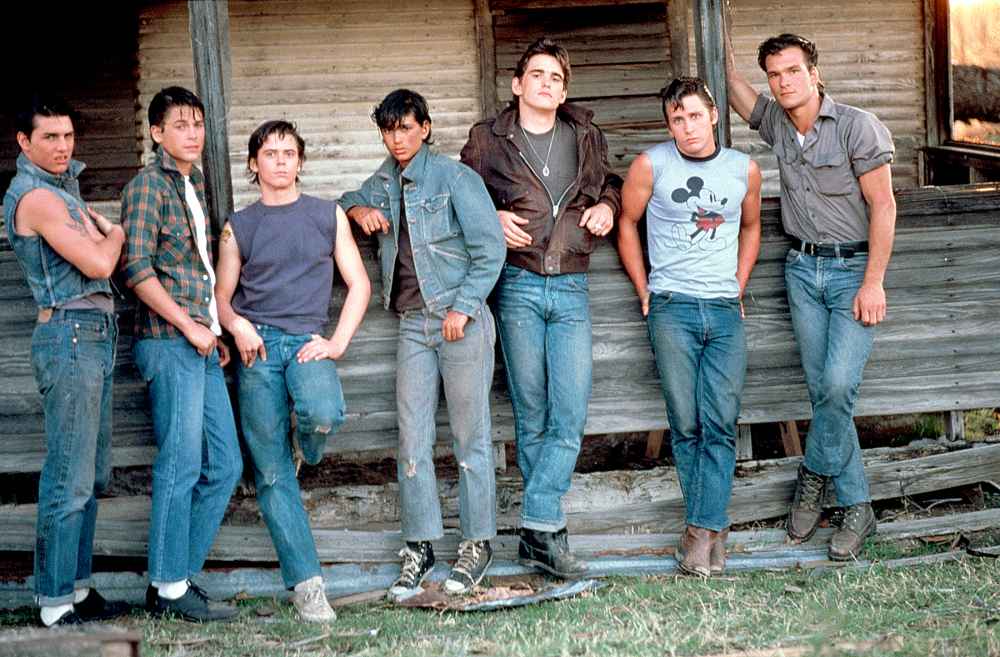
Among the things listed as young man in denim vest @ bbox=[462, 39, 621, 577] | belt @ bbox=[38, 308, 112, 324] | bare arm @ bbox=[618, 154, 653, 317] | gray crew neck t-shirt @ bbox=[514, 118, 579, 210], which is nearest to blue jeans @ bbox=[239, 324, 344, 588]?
belt @ bbox=[38, 308, 112, 324]

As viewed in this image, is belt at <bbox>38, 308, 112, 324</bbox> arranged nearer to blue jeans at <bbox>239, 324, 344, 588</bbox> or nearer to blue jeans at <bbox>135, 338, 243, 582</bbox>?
blue jeans at <bbox>135, 338, 243, 582</bbox>

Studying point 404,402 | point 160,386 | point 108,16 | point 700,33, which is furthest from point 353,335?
point 108,16

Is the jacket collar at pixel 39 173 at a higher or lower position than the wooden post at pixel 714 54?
lower

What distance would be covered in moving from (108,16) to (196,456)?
519 centimetres

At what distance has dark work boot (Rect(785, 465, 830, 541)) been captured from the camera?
20.7ft

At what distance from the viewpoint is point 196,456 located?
213 inches

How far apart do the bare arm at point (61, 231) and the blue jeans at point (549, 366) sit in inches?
73.8

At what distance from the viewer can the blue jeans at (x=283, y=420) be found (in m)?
5.52

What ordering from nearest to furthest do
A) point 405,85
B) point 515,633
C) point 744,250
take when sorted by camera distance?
point 515,633, point 744,250, point 405,85

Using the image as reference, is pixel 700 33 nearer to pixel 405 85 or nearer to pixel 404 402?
pixel 404 402

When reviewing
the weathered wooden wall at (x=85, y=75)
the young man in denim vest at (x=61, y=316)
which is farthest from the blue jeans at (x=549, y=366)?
the weathered wooden wall at (x=85, y=75)

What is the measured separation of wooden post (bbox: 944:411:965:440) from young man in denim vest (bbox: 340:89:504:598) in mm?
2980

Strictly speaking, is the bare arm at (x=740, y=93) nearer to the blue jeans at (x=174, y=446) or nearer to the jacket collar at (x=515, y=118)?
the jacket collar at (x=515, y=118)

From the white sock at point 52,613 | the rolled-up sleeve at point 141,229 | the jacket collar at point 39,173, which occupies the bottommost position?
the white sock at point 52,613
